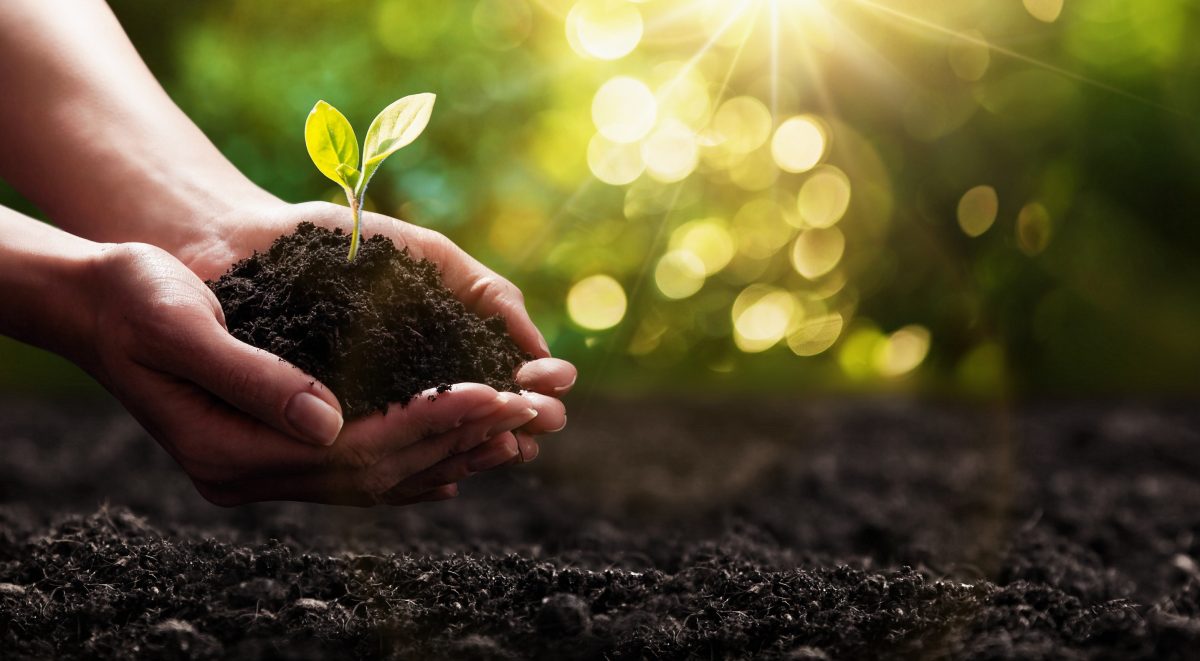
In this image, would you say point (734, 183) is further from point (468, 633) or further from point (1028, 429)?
point (468, 633)

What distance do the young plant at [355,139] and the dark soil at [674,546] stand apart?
547 mm

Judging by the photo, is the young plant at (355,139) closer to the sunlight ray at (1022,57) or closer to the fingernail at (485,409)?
the fingernail at (485,409)

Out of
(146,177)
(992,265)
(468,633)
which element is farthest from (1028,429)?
(146,177)

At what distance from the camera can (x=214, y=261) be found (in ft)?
5.01

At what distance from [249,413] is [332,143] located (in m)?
0.39

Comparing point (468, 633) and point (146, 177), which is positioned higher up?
point (146, 177)

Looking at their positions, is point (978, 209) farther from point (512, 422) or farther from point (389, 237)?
point (512, 422)

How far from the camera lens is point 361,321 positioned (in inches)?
50.7

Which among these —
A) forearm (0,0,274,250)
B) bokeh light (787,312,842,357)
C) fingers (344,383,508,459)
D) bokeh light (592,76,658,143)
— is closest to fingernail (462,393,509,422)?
fingers (344,383,508,459)

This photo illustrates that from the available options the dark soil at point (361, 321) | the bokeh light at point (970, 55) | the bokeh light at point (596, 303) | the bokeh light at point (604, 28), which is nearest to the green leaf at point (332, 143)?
the dark soil at point (361, 321)

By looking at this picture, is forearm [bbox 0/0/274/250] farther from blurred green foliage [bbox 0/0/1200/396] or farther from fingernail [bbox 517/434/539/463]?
blurred green foliage [bbox 0/0/1200/396]

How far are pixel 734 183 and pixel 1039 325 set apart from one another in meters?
1.61

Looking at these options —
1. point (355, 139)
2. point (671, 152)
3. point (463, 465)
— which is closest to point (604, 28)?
point (671, 152)

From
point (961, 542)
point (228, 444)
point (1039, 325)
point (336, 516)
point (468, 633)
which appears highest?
point (1039, 325)
